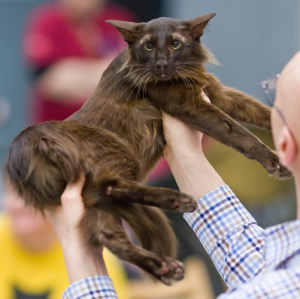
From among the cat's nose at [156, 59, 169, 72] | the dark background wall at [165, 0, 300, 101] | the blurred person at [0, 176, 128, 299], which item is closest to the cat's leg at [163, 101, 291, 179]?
the cat's nose at [156, 59, 169, 72]

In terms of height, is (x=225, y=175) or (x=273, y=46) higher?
(x=273, y=46)

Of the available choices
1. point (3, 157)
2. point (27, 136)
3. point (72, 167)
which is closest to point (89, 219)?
point (72, 167)

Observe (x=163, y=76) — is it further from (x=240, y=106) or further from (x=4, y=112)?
(x=4, y=112)

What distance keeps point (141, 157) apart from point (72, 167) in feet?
0.91

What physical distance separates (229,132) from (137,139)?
0.25m

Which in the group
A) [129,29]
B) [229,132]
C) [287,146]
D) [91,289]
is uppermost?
[129,29]

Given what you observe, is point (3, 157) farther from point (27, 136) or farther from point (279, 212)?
point (27, 136)

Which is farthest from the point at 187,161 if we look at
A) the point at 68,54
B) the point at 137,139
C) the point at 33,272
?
the point at 68,54

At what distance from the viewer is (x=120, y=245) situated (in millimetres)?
1642

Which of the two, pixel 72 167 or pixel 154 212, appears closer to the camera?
pixel 72 167

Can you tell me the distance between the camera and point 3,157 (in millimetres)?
4832

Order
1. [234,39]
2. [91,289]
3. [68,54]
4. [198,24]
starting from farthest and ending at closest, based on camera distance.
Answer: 1. [234,39]
2. [68,54]
3. [198,24]
4. [91,289]

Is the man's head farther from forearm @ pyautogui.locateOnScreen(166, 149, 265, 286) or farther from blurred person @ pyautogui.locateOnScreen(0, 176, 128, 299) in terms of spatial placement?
blurred person @ pyautogui.locateOnScreen(0, 176, 128, 299)

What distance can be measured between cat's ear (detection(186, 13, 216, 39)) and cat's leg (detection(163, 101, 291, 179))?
194 mm
